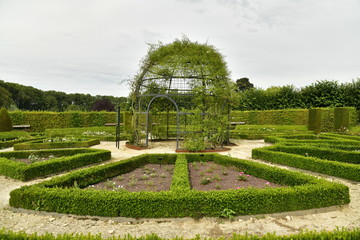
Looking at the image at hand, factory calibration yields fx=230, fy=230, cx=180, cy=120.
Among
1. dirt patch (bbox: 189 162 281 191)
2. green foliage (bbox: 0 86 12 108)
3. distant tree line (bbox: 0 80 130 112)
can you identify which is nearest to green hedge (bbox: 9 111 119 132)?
dirt patch (bbox: 189 162 281 191)

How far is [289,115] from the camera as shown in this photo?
2417 cm

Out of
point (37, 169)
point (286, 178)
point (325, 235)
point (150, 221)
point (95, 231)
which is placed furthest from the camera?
point (37, 169)

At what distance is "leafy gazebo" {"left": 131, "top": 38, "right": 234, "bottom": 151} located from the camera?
1186 cm

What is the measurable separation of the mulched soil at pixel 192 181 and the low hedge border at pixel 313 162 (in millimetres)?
2260

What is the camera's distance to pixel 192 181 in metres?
6.67

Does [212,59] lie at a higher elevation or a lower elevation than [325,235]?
higher

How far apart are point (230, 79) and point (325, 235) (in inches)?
433

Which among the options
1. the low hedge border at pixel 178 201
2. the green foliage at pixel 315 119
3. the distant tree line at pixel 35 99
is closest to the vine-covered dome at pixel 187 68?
the low hedge border at pixel 178 201

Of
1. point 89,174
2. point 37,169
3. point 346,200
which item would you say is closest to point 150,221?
point 89,174

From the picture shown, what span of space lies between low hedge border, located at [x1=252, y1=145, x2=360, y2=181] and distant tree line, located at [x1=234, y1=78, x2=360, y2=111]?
531 inches

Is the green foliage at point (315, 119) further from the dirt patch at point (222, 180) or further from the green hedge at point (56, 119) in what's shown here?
the green hedge at point (56, 119)

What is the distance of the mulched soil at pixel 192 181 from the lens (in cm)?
608

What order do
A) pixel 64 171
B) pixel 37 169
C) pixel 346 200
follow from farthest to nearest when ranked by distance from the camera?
1. pixel 64 171
2. pixel 37 169
3. pixel 346 200

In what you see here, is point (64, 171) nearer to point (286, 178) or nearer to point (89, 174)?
point (89, 174)
